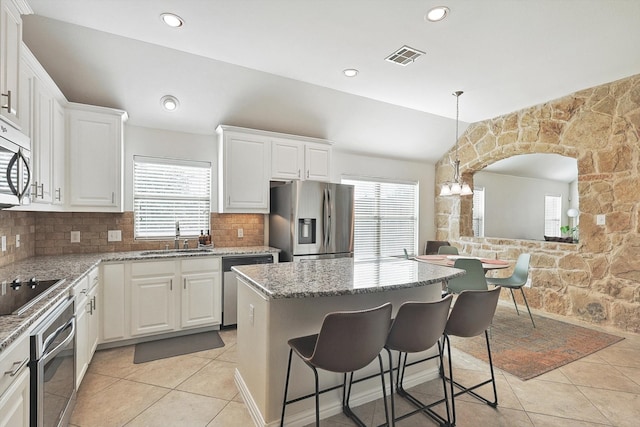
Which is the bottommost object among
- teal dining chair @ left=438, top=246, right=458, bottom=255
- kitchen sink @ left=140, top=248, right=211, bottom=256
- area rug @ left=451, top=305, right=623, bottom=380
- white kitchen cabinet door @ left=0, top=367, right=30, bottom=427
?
area rug @ left=451, top=305, right=623, bottom=380

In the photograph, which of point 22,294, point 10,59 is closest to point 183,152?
point 10,59

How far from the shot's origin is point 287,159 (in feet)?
13.9

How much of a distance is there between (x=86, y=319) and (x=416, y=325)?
2.51 metres

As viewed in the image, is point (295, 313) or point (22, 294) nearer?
point (22, 294)

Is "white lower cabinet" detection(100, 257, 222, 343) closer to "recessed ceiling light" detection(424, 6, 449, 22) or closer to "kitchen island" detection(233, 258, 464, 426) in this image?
"kitchen island" detection(233, 258, 464, 426)

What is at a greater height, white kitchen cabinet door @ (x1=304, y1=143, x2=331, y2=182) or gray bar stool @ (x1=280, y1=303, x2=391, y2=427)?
white kitchen cabinet door @ (x1=304, y1=143, x2=331, y2=182)

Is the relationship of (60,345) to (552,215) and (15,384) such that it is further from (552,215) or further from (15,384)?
(552,215)

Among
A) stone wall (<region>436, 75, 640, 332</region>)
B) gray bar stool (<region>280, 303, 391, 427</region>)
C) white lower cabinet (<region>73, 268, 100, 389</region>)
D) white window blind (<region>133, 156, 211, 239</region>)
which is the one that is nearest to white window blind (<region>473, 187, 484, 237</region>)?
stone wall (<region>436, 75, 640, 332</region>)

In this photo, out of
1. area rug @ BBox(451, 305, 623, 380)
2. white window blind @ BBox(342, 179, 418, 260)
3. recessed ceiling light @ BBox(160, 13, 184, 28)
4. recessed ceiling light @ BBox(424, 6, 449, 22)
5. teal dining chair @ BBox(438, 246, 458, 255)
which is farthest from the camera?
white window blind @ BBox(342, 179, 418, 260)

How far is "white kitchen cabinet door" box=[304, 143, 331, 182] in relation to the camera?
14.4ft

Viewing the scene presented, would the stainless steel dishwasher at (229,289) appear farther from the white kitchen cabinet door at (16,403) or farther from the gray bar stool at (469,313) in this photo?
the gray bar stool at (469,313)

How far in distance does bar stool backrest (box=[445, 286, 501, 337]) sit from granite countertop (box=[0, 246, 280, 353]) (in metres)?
2.24

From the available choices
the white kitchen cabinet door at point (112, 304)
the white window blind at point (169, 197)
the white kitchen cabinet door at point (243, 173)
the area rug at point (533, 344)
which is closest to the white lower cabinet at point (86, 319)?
the white kitchen cabinet door at point (112, 304)

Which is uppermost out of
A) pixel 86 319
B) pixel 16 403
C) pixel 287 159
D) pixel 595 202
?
pixel 287 159
